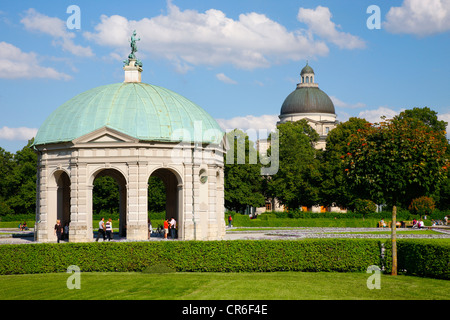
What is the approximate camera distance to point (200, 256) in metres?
29.0

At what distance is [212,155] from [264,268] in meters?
17.3

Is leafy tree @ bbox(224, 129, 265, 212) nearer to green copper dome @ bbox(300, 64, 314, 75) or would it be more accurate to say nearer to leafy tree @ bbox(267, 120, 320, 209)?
leafy tree @ bbox(267, 120, 320, 209)

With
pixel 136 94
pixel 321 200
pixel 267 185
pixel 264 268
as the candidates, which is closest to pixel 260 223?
pixel 321 200

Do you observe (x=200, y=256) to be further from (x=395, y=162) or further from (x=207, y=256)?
(x=395, y=162)

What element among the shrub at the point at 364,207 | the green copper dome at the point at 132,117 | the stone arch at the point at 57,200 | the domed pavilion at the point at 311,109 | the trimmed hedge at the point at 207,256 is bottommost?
the trimmed hedge at the point at 207,256

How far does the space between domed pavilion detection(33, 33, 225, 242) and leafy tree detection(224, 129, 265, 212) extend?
38.1 metres

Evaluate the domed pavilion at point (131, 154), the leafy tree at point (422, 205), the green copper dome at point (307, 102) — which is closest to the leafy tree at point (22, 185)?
the domed pavilion at point (131, 154)

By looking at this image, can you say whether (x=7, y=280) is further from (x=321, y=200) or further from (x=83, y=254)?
(x=321, y=200)

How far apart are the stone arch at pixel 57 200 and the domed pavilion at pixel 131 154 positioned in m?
0.07

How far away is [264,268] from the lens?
28750mm

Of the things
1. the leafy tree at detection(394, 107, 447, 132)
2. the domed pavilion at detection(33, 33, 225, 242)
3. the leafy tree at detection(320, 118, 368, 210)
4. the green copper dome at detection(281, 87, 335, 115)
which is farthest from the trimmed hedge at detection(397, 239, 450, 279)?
the green copper dome at detection(281, 87, 335, 115)

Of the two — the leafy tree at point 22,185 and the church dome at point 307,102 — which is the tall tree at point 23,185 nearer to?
the leafy tree at point 22,185

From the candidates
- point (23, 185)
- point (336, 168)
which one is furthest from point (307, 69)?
point (23, 185)

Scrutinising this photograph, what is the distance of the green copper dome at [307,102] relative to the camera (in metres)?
133
